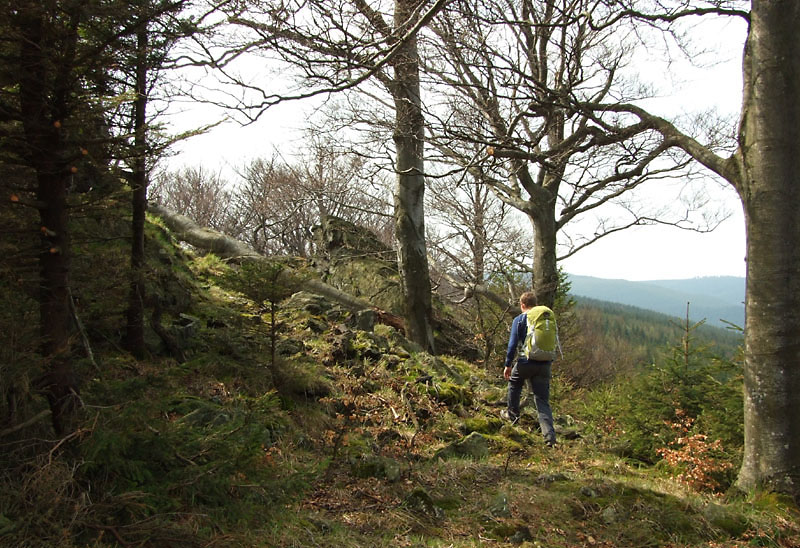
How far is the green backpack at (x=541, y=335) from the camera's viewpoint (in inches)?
267

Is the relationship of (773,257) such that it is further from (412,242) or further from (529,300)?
(412,242)

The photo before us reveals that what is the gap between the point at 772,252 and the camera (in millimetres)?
4816

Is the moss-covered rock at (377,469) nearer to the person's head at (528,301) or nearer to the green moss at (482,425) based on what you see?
the green moss at (482,425)

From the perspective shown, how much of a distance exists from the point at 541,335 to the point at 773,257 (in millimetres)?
2757

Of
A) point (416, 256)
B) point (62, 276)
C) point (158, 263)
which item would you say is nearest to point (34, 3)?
point (62, 276)

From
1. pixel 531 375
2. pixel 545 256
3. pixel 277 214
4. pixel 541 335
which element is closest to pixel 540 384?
pixel 531 375

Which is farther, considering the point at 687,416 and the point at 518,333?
the point at 518,333

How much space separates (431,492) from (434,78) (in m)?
6.00

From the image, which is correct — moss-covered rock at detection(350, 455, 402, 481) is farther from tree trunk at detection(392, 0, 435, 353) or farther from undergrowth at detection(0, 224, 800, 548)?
tree trunk at detection(392, 0, 435, 353)

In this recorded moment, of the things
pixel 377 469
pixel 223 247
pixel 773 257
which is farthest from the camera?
pixel 223 247

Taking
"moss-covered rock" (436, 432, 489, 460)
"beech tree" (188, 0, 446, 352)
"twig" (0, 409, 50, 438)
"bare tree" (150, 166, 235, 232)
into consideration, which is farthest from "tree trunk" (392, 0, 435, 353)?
"bare tree" (150, 166, 235, 232)

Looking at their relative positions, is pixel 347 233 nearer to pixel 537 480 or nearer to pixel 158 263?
pixel 158 263

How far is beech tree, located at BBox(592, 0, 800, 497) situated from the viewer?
4.71 meters

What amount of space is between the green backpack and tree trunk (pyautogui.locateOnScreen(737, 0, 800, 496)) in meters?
2.28
